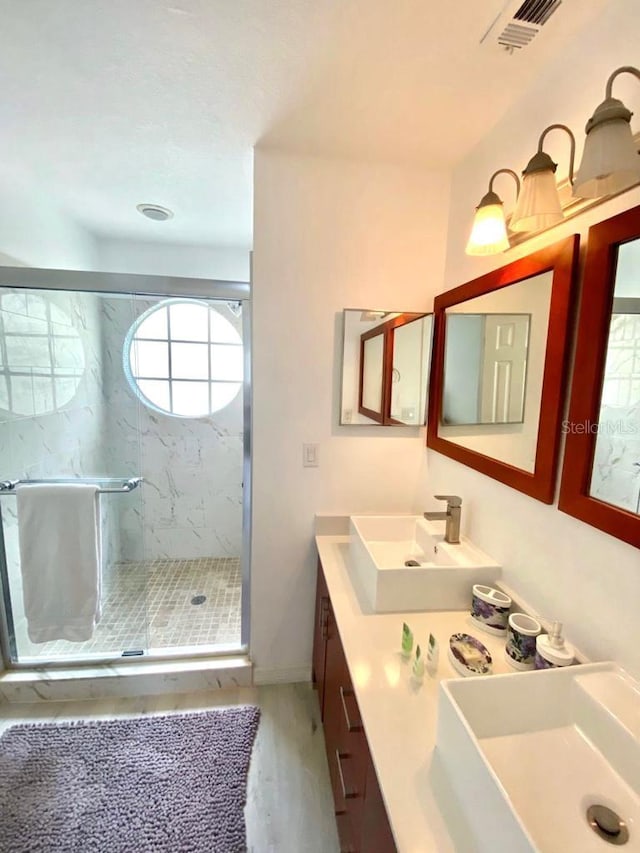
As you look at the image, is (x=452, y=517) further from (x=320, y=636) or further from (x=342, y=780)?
(x=342, y=780)

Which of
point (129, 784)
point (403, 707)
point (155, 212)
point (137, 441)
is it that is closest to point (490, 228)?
point (403, 707)

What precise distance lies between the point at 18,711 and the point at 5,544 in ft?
2.50

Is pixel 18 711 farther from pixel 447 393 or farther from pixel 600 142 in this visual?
pixel 600 142

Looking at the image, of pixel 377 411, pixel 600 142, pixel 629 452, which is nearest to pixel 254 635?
pixel 377 411

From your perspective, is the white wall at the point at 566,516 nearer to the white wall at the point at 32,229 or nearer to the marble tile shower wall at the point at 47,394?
the marble tile shower wall at the point at 47,394

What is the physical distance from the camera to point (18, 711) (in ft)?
5.68

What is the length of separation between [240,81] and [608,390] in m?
1.40

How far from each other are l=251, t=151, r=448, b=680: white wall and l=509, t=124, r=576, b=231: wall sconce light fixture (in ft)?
2.54

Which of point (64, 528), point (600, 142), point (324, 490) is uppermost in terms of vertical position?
point (600, 142)

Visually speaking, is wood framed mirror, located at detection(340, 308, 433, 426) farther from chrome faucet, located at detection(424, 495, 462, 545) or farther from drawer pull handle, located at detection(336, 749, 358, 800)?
drawer pull handle, located at detection(336, 749, 358, 800)

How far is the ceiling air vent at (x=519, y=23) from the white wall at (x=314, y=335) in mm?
649

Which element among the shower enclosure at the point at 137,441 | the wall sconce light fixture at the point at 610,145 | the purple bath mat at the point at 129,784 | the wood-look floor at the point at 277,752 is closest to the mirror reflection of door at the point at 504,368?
the wall sconce light fixture at the point at 610,145

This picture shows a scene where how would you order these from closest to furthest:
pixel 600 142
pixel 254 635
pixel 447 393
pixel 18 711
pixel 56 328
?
1. pixel 600 142
2. pixel 447 393
3. pixel 18 711
4. pixel 254 635
5. pixel 56 328
